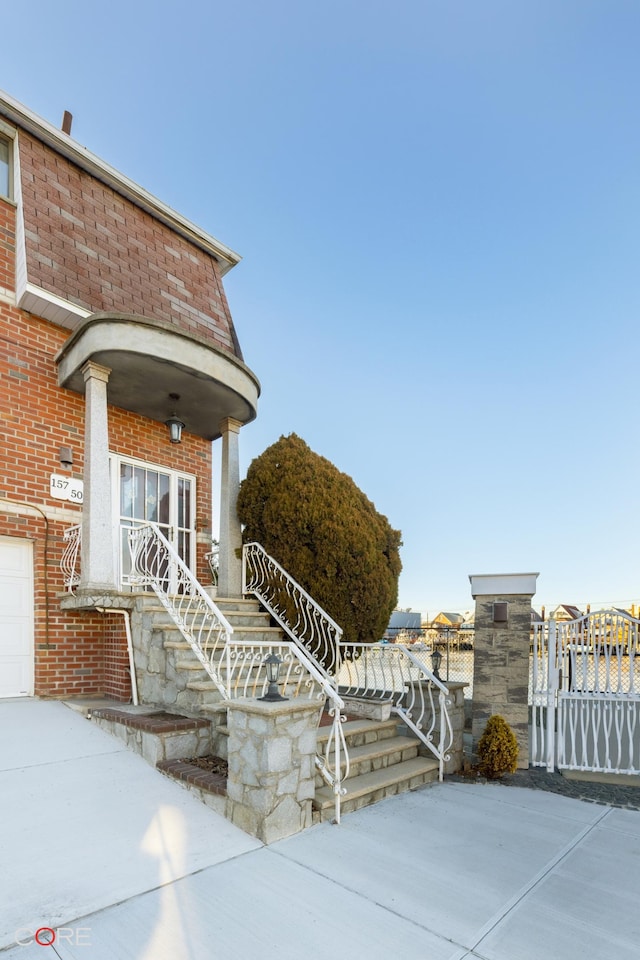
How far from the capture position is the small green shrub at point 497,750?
16.8 ft

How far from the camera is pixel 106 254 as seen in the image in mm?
7207

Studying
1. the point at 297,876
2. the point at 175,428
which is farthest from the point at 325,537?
the point at 297,876

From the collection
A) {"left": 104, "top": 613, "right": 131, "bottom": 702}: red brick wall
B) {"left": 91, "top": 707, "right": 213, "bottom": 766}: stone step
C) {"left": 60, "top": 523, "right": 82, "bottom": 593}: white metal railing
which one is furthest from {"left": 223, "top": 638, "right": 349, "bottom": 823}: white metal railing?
{"left": 60, "top": 523, "right": 82, "bottom": 593}: white metal railing

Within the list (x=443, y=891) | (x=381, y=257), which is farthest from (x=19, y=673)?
(x=381, y=257)

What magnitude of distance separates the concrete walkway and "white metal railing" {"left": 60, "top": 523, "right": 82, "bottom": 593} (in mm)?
1947

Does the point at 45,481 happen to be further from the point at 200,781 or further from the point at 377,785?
the point at 377,785

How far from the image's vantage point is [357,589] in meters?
6.62

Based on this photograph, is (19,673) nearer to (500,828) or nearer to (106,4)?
(500,828)

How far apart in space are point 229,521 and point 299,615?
1584 millimetres

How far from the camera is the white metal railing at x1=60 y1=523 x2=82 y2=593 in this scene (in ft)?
19.9

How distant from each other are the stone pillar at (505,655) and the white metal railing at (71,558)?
4444 mm

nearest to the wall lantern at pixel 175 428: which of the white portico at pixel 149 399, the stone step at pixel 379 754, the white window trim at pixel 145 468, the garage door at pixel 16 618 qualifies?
the white portico at pixel 149 399

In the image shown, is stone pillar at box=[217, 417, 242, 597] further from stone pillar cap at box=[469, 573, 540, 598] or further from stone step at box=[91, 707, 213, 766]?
stone pillar cap at box=[469, 573, 540, 598]

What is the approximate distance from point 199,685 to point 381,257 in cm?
973
